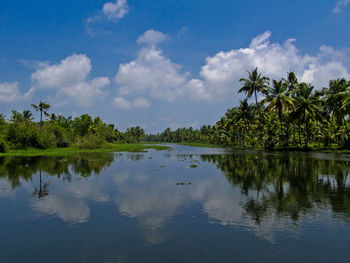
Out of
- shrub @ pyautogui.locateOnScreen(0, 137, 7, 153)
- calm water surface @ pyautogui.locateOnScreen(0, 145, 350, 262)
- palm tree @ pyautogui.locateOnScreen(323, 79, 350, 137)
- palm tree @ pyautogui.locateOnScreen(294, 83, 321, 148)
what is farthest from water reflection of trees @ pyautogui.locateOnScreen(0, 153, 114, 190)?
palm tree @ pyautogui.locateOnScreen(323, 79, 350, 137)

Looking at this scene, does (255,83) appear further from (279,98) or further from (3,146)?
(3,146)

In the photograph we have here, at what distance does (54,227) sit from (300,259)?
8862mm

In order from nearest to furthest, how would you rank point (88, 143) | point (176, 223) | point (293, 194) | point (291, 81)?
point (176, 223), point (293, 194), point (291, 81), point (88, 143)

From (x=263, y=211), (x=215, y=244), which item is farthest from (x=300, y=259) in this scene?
(x=263, y=211)

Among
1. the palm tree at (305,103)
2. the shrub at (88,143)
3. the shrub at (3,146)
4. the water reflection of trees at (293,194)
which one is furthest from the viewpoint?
the shrub at (88,143)

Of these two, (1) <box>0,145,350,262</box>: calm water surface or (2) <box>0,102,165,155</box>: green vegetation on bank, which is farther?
(2) <box>0,102,165,155</box>: green vegetation on bank

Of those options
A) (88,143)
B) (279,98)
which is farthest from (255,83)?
(88,143)

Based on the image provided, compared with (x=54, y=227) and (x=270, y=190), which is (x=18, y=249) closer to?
(x=54, y=227)

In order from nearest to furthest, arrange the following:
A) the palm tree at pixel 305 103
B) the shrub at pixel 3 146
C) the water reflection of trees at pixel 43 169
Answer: the water reflection of trees at pixel 43 169
the shrub at pixel 3 146
the palm tree at pixel 305 103

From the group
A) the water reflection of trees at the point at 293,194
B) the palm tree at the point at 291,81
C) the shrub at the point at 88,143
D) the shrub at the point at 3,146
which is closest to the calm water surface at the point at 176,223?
the water reflection of trees at the point at 293,194

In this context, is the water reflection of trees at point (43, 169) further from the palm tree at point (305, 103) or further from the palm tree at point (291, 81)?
the palm tree at point (291, 81)

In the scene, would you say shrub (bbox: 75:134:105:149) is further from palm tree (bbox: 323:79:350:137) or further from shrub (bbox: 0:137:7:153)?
palm tree (bbox: 323:79:350:137)

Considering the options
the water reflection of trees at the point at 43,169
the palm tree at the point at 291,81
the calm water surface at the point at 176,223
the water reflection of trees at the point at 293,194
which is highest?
the palm tree at the point at 291,81

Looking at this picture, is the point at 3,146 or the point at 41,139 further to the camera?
the point at 41,139
